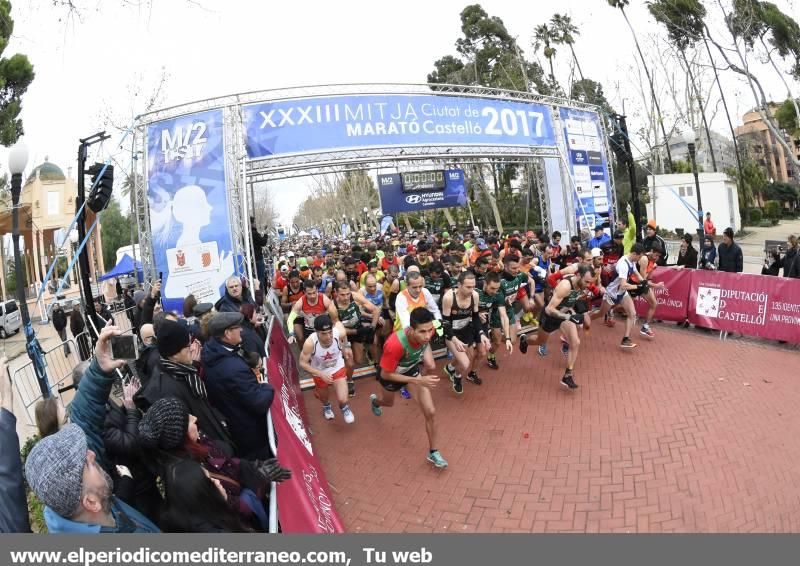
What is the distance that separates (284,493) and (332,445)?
2.76 m

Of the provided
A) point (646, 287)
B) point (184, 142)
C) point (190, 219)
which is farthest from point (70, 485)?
point (184, 142)

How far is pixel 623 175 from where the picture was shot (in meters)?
35.6

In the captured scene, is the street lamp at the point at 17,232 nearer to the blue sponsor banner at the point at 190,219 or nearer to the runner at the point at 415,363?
the runner at the point at 415,363

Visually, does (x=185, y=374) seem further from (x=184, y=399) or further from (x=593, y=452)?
(x=593, y=452)

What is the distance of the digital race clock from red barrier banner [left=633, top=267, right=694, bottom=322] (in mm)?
10764

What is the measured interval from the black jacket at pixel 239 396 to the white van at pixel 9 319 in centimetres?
2314

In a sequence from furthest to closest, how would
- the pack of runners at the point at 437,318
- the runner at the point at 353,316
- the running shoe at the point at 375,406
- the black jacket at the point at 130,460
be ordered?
the runner at the point at 353,316 → the running shoe at the point at 375,406 → the pack of runners at the point at 437,318 → the black jacket at the point at 130,460

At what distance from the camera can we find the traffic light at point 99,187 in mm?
7930

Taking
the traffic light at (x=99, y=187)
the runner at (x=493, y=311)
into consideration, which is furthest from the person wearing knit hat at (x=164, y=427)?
the traffic light at (x=99, y=187)

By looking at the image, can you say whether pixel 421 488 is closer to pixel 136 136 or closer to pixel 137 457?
pixel 137 457

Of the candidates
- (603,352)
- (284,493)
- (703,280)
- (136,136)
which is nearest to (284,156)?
(136,136)

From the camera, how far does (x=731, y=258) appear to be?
8.86 m

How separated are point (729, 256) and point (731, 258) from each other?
0.05 m

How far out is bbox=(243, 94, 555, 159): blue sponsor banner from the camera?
31.9 ft
